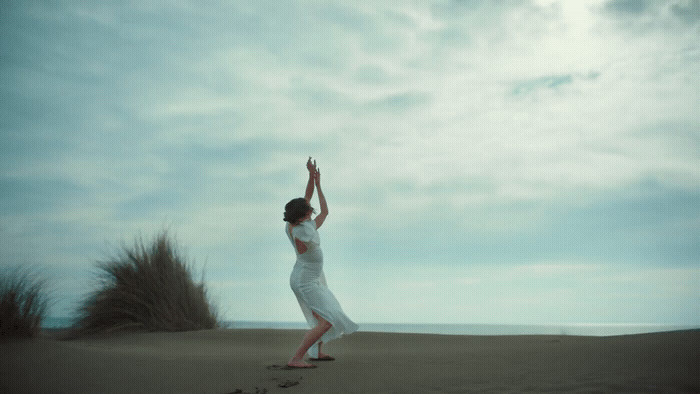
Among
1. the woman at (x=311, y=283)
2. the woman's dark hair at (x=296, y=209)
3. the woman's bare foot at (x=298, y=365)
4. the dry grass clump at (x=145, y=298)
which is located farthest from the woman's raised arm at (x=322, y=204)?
the dry grass clump at (x=145, y=298)

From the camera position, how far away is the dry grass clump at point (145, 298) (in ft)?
30.3

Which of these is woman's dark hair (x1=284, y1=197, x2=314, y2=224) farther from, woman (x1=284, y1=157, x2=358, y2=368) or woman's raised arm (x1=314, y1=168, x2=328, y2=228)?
woman's raised arm (x1=314, y1=168, x2=328, y2=228)

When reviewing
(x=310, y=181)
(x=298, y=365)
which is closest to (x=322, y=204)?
(x=310, y=181)

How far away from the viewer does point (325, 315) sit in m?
5.90

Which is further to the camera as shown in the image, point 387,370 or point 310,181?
point 310,181

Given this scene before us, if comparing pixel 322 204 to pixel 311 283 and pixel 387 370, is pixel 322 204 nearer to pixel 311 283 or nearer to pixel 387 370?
pixel 311 283

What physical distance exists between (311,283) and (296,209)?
80 cm

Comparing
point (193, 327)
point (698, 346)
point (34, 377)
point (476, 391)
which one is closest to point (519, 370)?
point (476, 391)

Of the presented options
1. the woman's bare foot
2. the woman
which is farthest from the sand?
the woman

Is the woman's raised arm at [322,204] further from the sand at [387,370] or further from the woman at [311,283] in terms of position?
the sand at [387,370]

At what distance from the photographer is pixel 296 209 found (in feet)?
19.6

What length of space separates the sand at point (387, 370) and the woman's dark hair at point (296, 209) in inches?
60.2

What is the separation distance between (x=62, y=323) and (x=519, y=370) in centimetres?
731

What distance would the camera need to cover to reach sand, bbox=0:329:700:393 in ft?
14.4
